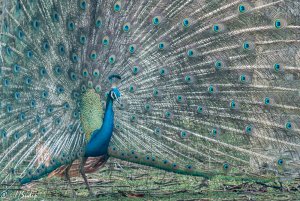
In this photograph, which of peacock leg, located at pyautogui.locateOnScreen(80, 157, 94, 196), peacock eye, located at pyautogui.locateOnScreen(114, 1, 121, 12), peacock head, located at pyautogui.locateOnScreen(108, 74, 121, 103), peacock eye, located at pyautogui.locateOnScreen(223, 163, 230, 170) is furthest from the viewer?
peacock leg, located at pyautogui.locateOnScreen(80, 157, 94, 196)

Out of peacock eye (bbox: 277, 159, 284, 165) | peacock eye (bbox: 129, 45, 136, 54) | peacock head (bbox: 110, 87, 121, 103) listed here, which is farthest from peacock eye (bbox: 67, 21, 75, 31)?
peacock eye (bbox: 277, 159, 284, 165)

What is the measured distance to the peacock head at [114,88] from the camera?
6.00m

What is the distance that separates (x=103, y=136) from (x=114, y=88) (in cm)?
50

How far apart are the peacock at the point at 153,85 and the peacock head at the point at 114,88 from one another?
13 mm

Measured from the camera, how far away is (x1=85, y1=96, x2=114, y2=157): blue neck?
616 cm

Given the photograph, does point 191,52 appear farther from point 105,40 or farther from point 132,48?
point 105,40

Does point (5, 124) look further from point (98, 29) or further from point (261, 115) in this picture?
point (261, 115)

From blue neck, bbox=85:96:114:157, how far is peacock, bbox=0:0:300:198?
0.04ft

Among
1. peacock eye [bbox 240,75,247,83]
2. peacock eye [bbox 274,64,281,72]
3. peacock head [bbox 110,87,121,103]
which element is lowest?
peacock head [bbox 110,87,121,103]

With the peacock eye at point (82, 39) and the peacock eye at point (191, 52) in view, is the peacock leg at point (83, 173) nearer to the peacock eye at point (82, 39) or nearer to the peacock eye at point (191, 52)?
the peacock eye at point (82, 39)

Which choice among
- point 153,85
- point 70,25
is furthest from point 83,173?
point 70,25

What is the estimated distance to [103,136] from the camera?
622cm

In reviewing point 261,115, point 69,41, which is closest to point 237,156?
point 261,115

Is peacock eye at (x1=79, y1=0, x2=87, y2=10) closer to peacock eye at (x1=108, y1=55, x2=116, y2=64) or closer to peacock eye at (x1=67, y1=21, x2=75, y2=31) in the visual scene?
peacock eye at (x1=67, y1=21, x2=75, y2=31)
